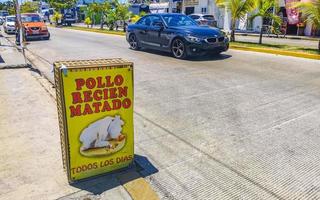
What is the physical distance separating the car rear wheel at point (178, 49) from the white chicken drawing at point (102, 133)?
7890 mm

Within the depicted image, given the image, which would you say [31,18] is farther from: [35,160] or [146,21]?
[35,160]

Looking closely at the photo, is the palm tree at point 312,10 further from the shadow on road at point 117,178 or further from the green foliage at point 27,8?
the green foliage at point 27,8

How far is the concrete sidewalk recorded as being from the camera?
10.3 feet

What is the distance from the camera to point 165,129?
15.7 feet

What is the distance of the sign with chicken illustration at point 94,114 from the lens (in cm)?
305

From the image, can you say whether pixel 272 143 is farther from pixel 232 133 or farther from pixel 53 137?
pixel 53 137

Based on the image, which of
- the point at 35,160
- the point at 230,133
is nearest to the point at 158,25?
the point at 230,133

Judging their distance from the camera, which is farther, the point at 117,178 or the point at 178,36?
the point at 178,36

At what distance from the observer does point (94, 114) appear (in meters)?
3.23

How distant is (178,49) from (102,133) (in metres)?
8.37

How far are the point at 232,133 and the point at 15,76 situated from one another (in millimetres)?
6580

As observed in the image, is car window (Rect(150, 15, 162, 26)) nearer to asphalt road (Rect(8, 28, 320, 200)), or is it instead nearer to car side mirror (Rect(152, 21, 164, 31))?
car side mirror (Rect(152, 21, 164, 31))

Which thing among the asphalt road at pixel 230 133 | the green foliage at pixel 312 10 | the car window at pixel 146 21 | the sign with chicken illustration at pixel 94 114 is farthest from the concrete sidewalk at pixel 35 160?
the green foliage at pixel 312 10

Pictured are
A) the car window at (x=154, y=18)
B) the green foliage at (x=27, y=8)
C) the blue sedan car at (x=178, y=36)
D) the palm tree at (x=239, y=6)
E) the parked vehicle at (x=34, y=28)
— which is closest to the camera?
the blue sedan car at (x=178, y=36)
